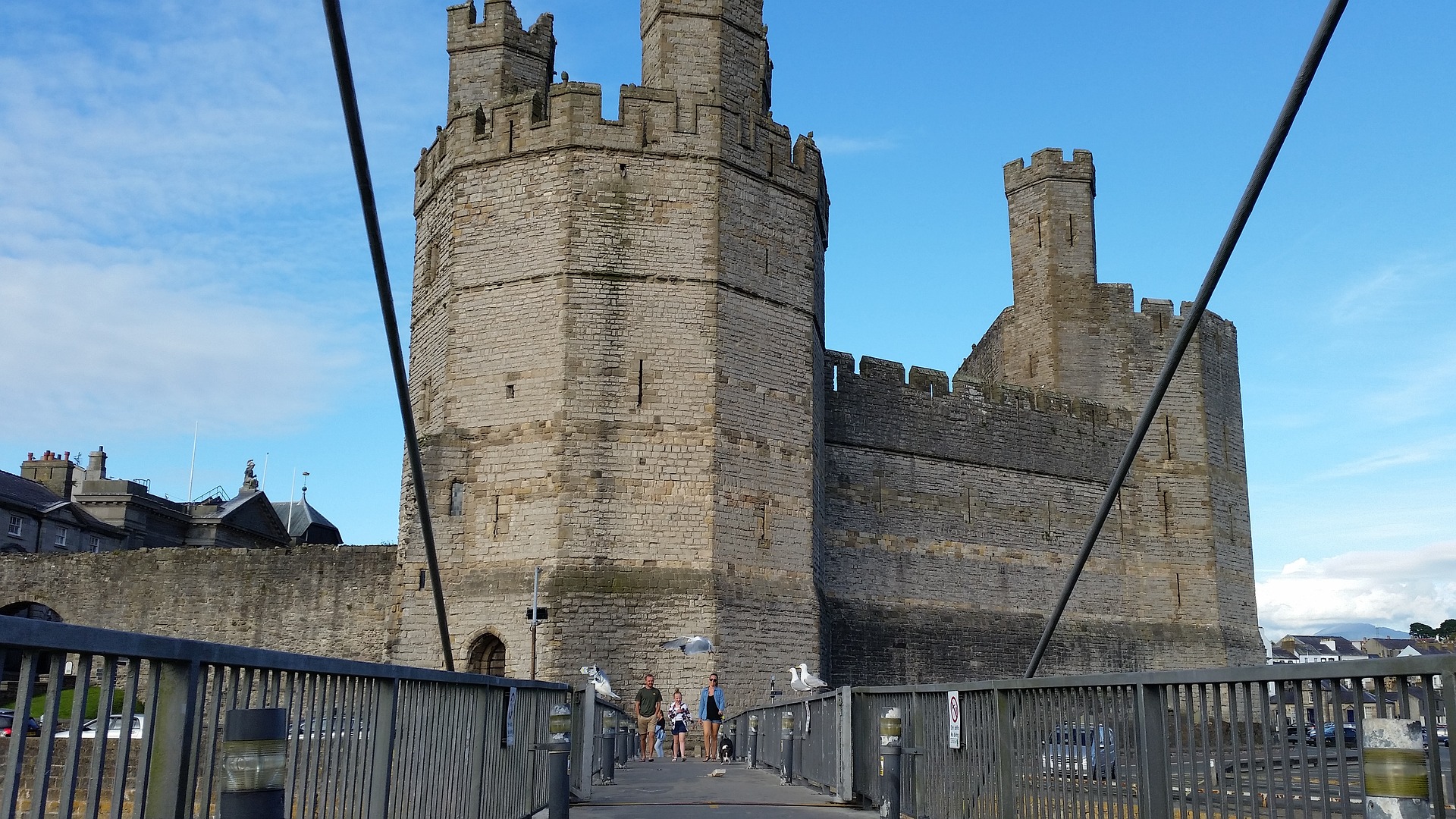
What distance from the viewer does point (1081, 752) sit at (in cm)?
543

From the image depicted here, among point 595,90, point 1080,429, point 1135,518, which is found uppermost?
point 595,90

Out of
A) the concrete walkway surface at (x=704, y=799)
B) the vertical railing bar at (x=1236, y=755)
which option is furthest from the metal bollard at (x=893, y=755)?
the vertical railing bar at (x=1236, y=755)

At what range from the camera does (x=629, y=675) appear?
17969 mm

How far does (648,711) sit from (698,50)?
35.9 ft

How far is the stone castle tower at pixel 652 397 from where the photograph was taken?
18375 millimetres

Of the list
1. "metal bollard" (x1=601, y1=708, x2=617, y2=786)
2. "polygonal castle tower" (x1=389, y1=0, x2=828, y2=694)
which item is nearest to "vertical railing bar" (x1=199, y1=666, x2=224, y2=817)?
"metal bollard" (x1=601, y1=708, x2=617, y2=786)

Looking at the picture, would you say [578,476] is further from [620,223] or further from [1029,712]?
[1029,712]

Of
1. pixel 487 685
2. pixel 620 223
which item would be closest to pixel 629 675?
pixel 620 223

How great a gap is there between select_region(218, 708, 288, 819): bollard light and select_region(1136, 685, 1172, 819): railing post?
324 centimetres

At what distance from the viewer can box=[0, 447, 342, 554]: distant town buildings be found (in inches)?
1470

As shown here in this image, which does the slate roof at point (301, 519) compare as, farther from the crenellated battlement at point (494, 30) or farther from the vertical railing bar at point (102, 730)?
the vertical railing bar at point (102, 730)

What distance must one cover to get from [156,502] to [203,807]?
45092 millimetres

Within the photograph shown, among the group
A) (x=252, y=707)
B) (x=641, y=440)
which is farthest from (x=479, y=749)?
(x=641, y=440)

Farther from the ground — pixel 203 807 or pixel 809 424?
pixel 809 424
